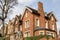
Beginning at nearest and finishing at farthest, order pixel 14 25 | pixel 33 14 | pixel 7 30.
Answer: pixel 33 14, pixel 14 25, pixel 7 30

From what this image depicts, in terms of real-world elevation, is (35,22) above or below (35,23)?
above

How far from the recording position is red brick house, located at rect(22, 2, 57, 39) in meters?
38.3

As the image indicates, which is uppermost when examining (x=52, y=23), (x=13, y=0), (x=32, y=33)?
(x=13, y=0)

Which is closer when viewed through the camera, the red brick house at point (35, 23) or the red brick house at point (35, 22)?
the red brick house at point (35, 23)

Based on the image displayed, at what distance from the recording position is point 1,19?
119 feet

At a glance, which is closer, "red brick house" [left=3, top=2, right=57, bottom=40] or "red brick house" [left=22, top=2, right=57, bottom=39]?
"red brick house" [left=3, top=2, right=57, bottom=40]

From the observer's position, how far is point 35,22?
3931cm

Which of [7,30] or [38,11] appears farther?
[7,30]

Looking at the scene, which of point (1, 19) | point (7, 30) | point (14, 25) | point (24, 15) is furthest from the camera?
point (7, 30)

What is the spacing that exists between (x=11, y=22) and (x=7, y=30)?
15.3 ft

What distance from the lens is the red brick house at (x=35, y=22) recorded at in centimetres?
3834

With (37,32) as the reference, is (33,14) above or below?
above

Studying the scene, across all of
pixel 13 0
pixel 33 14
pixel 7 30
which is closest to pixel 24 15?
pixel 33 14

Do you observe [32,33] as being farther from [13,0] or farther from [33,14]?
[13,0]
